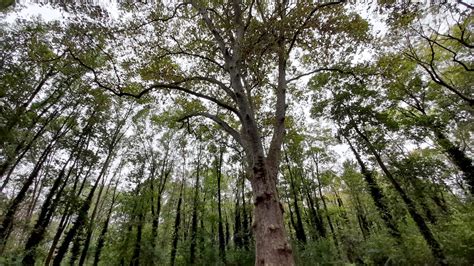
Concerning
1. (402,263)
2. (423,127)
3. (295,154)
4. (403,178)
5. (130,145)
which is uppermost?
(130,145)

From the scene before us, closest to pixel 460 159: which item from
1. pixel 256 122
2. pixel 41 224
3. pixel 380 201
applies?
pixel 380 201

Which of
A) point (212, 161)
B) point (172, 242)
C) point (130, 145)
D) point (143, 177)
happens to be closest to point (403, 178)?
point (212, 161)

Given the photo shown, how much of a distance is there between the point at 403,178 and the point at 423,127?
2782 millimetres

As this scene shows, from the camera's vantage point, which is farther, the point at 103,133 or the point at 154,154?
the point at 154,154

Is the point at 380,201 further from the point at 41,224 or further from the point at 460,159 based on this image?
the point at 41,224

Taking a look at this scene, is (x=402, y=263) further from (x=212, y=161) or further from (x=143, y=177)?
(x=143, y=177)

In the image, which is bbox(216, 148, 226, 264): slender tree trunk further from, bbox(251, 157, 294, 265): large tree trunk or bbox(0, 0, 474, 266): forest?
bbox(251, 157, 294, 265): large tree trunk

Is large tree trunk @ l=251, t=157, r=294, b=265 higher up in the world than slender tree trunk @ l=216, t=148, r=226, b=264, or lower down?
lower down

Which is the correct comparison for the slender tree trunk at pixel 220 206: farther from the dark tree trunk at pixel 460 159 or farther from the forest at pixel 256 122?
the dark tree trunk at pixel 460 159

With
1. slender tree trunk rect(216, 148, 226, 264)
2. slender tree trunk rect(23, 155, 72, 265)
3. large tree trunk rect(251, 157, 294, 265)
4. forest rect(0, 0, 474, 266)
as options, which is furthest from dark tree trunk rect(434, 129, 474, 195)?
slender tree trunk rect(23, 155, 72, 265)

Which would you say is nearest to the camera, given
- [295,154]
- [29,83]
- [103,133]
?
[29,83]

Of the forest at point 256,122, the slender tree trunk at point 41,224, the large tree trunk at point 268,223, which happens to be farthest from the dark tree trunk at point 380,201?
the slender tree trunk at point 41,224

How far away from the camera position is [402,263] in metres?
8.70

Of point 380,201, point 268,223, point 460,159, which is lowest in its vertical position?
point 268,223
